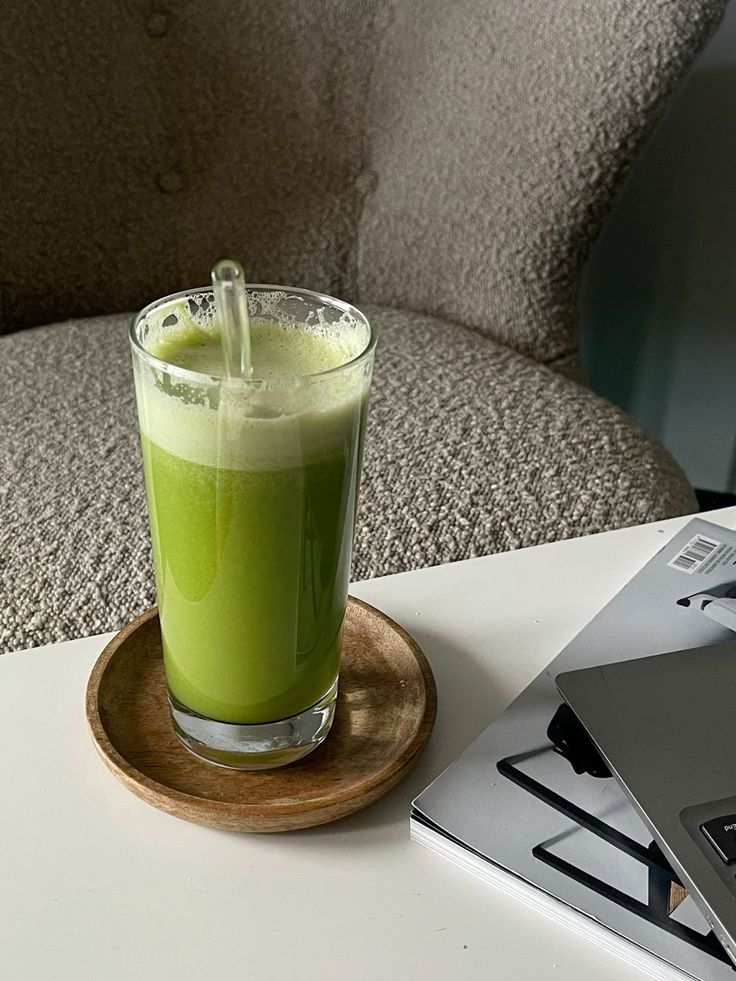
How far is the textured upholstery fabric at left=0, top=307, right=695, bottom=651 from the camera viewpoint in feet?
2.20

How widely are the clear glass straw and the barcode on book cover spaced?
11.4 inches

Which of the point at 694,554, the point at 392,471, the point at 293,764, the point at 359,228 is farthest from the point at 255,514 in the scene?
the point at 359,228

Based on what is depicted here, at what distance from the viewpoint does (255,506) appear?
0.37 m

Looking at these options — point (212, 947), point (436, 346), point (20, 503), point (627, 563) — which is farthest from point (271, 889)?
point (436, 346)

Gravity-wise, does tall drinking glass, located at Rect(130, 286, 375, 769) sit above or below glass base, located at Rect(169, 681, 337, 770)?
above

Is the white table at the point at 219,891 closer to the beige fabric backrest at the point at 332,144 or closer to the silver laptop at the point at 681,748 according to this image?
the silver laptop at the point at 681,748

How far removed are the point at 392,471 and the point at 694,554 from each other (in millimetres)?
257

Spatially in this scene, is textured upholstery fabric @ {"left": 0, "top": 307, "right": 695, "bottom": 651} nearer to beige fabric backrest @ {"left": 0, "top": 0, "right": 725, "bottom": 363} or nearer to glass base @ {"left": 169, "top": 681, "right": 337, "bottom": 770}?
beige fabric backrest @ {"left": 0, "top": 0, "right": 725, "bottom": 363}

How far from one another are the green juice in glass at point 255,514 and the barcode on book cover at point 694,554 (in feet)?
0.69

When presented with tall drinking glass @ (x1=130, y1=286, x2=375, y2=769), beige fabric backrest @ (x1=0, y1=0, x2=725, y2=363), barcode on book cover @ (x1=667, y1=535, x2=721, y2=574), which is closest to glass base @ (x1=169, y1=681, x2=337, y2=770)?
tall drinking glass @ (x1=130, y1=286, x2=375, y2=769)

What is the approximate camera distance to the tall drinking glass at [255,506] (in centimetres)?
36

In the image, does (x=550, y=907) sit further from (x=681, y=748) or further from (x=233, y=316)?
(x=233, y=316)

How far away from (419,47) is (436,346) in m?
0.33

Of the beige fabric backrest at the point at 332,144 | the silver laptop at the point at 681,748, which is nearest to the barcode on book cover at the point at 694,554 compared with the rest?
the silver laptop at the point at 681,748
